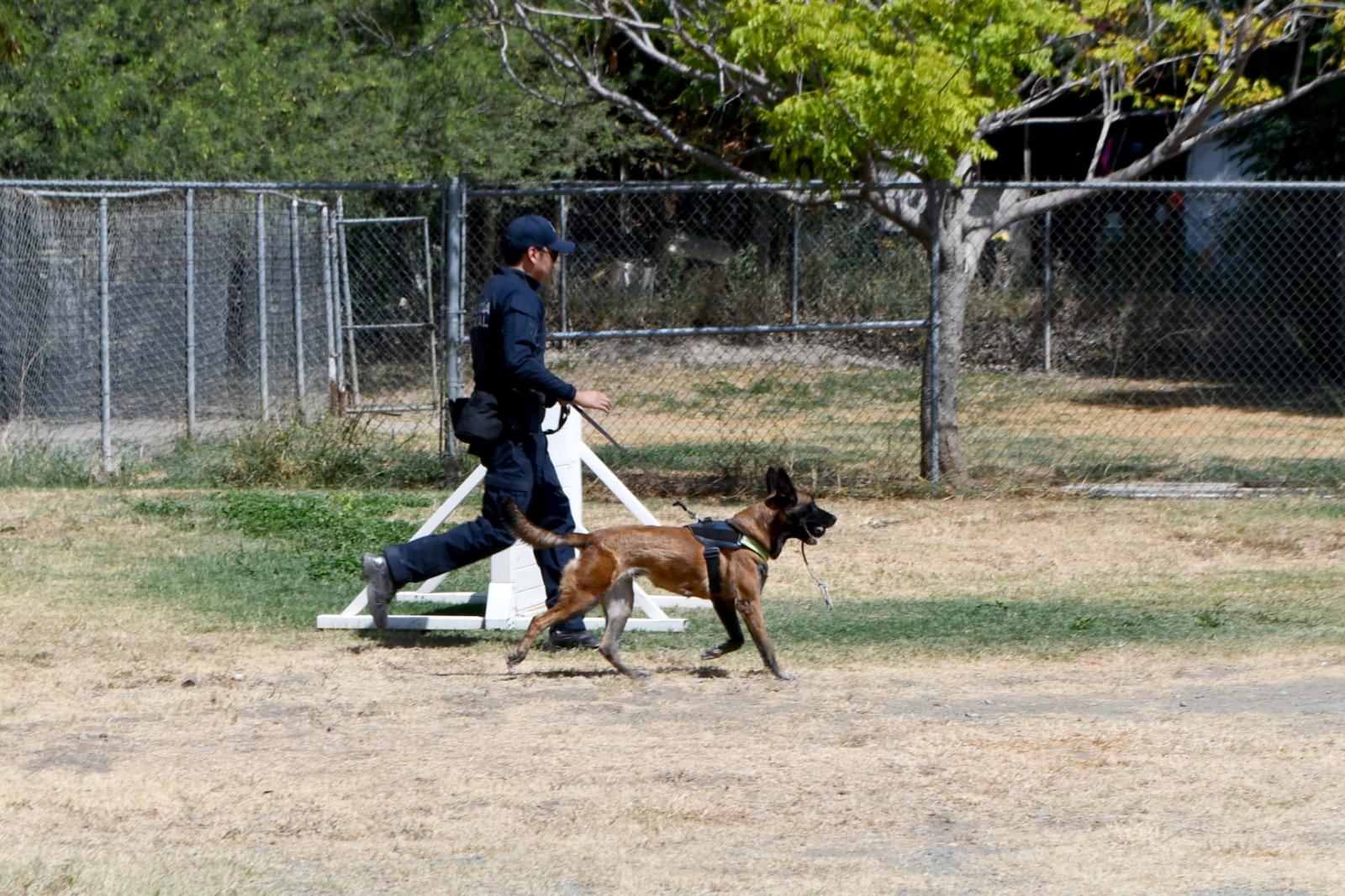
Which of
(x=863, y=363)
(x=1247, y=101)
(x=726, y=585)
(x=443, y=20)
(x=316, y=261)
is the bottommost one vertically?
(x=726, y=585)

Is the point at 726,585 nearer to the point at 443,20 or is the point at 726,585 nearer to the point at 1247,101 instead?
the point at 1247,101

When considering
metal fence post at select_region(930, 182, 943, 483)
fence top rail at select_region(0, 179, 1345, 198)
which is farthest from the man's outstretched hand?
metal fence post at select_region(930, 182, 943, 483)

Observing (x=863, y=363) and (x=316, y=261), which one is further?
(x=863, y=363)

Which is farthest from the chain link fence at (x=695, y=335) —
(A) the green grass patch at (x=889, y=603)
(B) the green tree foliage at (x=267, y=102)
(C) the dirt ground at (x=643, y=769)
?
(C) the dirt ground at (x=643, y=769)

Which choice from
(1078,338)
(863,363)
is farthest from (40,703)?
(1078,338)

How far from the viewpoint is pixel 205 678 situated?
6445 mm

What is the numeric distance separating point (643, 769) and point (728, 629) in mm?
1511

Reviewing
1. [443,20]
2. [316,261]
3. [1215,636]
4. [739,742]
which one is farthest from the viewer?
[443,20]

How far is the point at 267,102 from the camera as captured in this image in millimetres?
17234

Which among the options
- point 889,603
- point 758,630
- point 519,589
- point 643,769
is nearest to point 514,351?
point 519,589

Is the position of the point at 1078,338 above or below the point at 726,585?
above

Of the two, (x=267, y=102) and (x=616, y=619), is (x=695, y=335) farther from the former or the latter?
(x=267, y=102)

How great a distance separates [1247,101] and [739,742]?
28.0 feet

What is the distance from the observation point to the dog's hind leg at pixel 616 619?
6.41 meters
